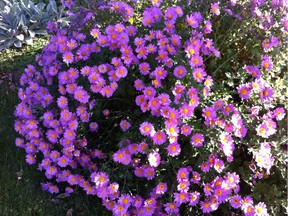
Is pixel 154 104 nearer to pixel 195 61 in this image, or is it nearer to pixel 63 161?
pixel 195 61

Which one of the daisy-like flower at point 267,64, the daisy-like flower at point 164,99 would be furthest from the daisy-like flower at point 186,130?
the daisy-like flower at point 267,64

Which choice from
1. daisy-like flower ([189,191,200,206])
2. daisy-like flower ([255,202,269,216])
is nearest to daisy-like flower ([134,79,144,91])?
daisy-like flower ([189,191,200,206])

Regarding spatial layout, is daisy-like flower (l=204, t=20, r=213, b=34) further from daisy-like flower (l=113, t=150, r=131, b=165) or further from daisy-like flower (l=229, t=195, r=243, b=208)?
daisy-like flower (l=229, t=195, r=243, b=208)

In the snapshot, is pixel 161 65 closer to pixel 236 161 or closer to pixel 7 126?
pixel 236 161

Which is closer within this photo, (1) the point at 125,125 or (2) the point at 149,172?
(2) the point at 149,172

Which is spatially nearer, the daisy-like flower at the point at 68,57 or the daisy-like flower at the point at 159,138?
the daisy-like flower at the point at 159,138

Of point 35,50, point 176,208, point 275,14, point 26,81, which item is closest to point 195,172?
point 176,208

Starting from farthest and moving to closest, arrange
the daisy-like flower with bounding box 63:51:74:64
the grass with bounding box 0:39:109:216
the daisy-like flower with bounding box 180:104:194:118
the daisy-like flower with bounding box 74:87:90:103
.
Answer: the grass with bounding box 0:39:109:216
the daisy-like flower with bounding box 63:51:74:64
the daisy-like flower with bounding box 74:87:90:103
the daisy-like flower with bounding box 180:104:194:118

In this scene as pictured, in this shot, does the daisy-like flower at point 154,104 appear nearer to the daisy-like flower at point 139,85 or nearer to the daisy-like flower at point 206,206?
the daisy-like flower at point 139,85

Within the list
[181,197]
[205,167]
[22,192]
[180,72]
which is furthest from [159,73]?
[22,192]
